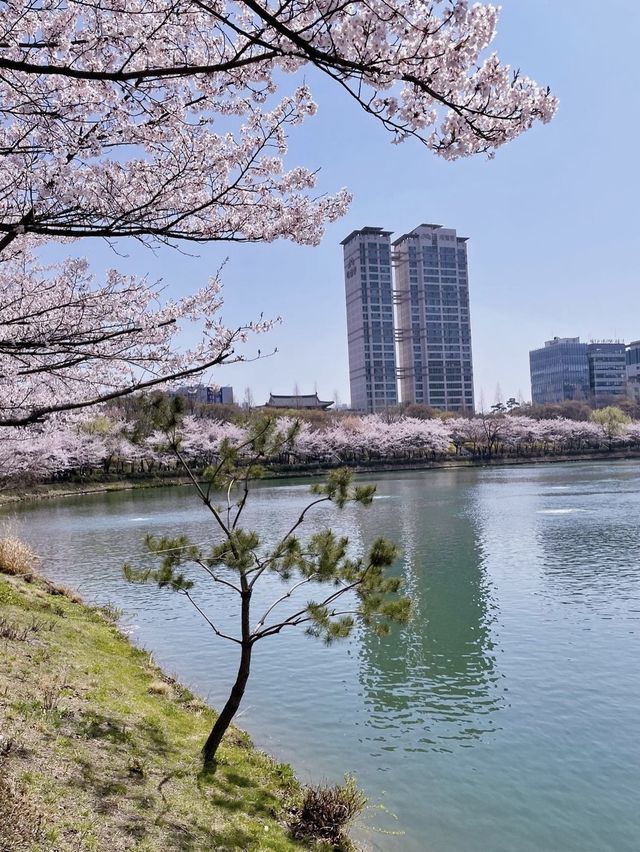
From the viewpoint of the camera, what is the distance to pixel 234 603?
12508 millimetres

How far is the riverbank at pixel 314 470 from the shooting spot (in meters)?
42.6

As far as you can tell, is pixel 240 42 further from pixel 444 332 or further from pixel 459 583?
pixel 444 332

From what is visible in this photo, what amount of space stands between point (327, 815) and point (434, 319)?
125 metres

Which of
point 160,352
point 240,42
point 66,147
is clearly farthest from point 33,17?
point 160,352

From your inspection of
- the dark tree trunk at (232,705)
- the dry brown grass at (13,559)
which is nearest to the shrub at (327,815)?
the dark tree trunk at (232,705)

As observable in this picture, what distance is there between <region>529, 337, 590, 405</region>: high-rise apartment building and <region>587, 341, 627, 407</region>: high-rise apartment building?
1522 millimetres

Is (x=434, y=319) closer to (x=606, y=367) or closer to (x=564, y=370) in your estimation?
(x=564, y=370)

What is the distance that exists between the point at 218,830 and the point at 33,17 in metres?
5.15

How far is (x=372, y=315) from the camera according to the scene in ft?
412

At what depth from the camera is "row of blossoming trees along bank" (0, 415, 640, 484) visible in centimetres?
4775

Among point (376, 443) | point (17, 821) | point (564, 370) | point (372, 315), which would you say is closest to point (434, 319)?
point (372, 315)

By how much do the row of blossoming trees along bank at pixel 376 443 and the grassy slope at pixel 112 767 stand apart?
1476 inches

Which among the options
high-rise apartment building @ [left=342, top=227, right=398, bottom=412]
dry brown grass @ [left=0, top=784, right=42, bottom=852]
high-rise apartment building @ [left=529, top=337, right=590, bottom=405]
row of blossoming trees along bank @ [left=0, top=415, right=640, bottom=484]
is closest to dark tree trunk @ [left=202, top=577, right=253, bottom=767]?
dry brown grass @ [left=0, top=784, right=42, bottom=852]

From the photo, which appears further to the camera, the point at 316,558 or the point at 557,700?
the point at 557,700
